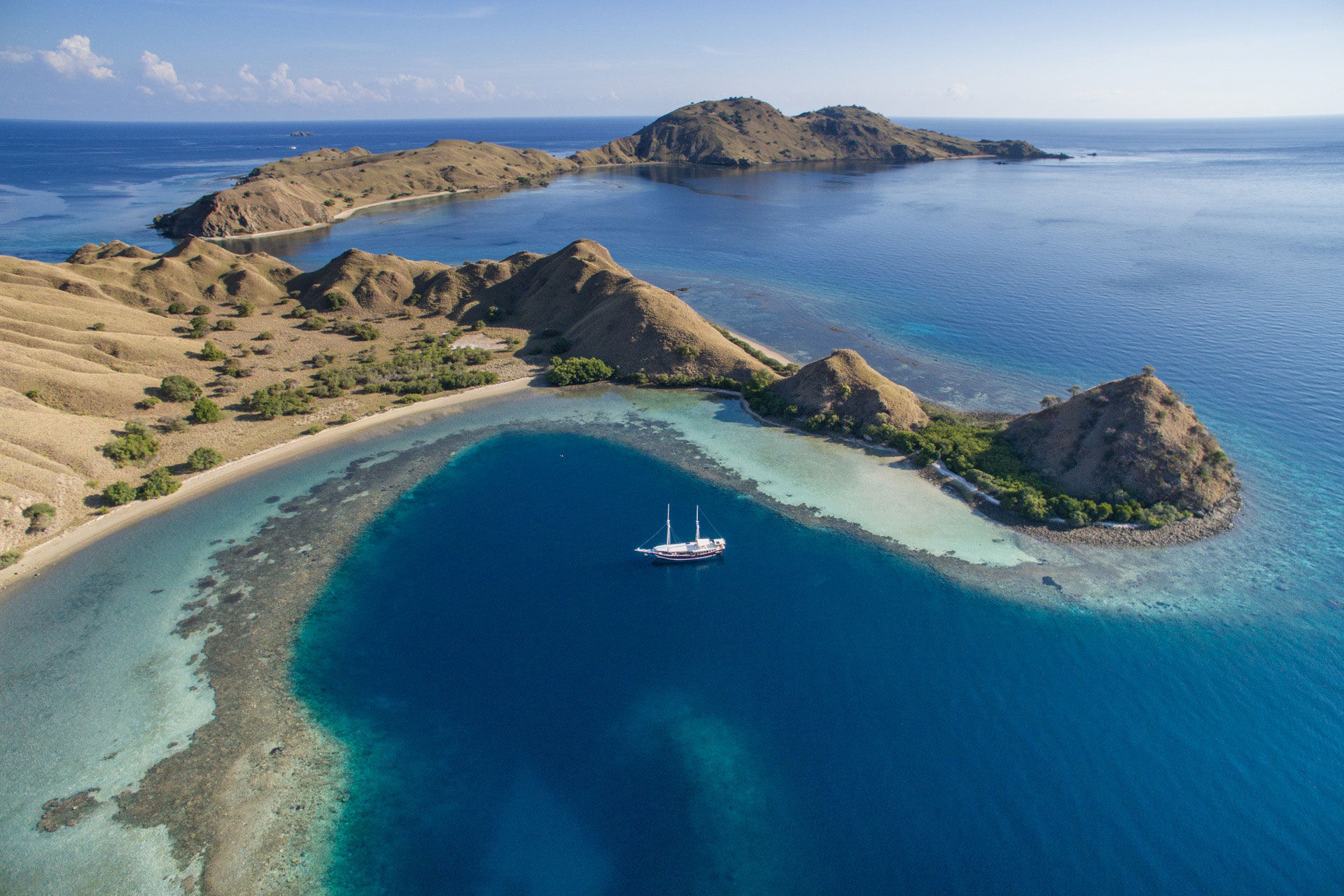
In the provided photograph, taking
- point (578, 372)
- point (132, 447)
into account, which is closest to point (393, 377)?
point (578, 372)

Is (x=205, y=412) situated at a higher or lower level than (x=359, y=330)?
lower

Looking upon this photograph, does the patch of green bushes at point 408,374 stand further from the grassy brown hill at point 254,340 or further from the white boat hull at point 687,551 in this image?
the white boat hull at point 687,551

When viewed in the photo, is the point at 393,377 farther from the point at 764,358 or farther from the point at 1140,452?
the point at 1140,452

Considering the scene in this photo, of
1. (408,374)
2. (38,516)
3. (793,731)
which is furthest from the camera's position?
(408,374)

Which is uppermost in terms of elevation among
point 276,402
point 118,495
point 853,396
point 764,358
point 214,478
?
point 764,358

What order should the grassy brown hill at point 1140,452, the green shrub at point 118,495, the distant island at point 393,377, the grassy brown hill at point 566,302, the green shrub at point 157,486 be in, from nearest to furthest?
the grassy brown hill at point 1140,452, the distant island at point 393,377, the green shrub at point 118,495, the green shrub at point 157,486, the grassy brown hill at point 566,302

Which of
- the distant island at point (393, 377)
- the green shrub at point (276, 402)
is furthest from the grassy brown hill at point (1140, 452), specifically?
the green shrub at point (276, 402)

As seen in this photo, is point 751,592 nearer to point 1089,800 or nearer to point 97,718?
point 1089,800
